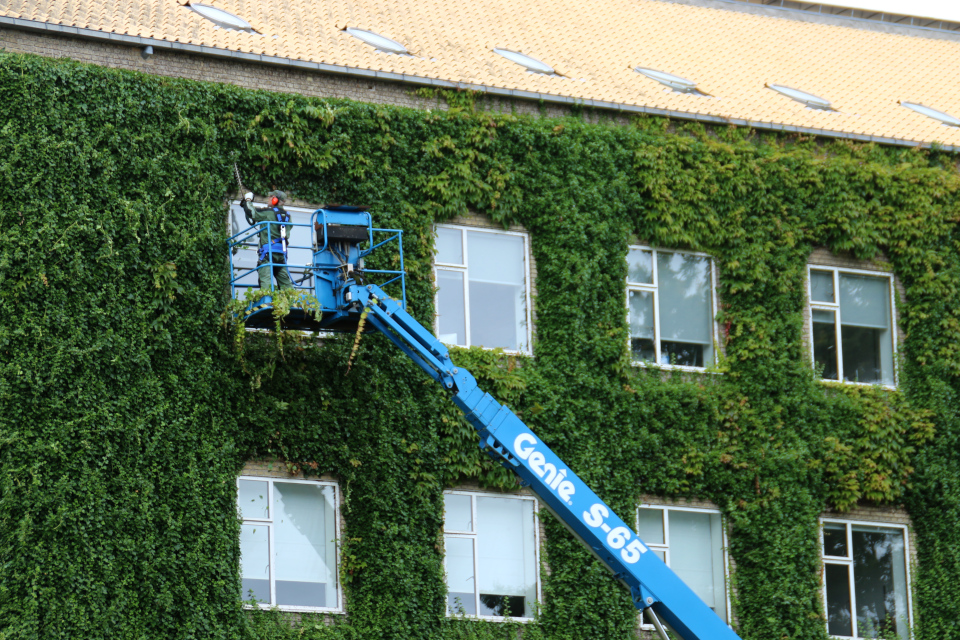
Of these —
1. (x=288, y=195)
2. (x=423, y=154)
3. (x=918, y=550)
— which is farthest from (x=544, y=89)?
(x=918, y=550)

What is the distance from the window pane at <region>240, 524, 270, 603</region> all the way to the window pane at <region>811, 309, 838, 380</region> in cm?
1007

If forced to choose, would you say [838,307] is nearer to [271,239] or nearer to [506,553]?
[506,553]

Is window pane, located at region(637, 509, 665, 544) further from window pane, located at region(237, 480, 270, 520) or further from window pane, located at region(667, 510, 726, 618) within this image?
window pane, located at region(237, 480, 270, 520)

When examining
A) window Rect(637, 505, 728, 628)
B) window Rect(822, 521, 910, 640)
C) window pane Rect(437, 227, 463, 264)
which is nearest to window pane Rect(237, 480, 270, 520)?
window pane Rect(437, 227, 463, 264)

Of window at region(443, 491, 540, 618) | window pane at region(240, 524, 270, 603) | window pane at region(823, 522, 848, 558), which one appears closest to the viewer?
window pane at region(240, 524, 270, 603)

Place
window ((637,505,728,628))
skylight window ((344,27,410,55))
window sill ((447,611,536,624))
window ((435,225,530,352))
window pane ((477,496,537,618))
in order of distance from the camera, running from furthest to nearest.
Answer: skylight window ((344,27,410,55)), window ((637,505,728,628)), window ((435,225,530,352)), window pane ((477,496,537,618)), window sill ((447,611,536,624))

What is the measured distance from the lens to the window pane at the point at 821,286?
25812 millimetres

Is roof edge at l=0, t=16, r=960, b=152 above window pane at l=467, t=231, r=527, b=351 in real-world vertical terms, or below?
above

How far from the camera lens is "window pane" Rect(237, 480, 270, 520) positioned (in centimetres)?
2120

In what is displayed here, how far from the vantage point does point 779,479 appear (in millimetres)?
23844

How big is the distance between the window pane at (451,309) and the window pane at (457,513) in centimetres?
246

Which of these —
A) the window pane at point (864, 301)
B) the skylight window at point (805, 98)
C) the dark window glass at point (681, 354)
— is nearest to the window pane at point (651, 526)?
the dark window glass at point (681, 354)

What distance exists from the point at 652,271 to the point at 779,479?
13.2 feet

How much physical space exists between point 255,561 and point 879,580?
34.4 ft
